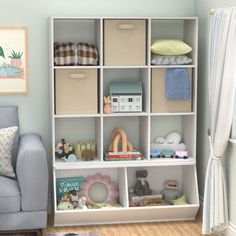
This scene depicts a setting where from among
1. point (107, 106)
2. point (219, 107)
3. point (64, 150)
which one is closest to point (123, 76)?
point (107, 106)

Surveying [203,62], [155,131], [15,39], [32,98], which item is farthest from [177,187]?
[15,39]

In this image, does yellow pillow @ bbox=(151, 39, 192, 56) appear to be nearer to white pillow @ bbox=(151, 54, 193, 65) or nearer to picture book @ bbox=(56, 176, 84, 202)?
white pillow @ bbox=(151, 54, 193, 65)

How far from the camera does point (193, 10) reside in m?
4.86

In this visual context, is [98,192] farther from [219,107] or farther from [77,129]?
[219,107]

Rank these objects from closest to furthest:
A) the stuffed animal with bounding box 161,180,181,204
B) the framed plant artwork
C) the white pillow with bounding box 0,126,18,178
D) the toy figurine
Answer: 1. the white pillow with bounding box 0,126,18,178
2. the framed plant artwork
3. the toy figurine
4. the stuffed animal with bounding box 161,180,181,204

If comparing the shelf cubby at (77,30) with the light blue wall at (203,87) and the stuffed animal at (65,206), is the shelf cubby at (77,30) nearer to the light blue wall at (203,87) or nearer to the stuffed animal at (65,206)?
the light blue wall at (203,87)

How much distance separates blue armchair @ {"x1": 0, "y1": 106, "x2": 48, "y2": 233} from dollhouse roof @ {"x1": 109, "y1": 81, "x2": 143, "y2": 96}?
2.75ft

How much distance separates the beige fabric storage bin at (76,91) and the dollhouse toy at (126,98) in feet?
0.55

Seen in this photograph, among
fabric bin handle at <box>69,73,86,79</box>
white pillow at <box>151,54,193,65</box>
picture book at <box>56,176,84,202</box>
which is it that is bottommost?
picture book at <box>56,176,84,202</box>

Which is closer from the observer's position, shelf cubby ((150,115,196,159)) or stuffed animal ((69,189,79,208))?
stuffed animal ((69,189,79,208))

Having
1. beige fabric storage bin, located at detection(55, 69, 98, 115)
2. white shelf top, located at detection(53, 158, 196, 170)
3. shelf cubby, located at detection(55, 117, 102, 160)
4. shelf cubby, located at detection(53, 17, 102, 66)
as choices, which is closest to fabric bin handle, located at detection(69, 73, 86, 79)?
beige fabric storage bin, located at detection(55, 69, 98, 115)

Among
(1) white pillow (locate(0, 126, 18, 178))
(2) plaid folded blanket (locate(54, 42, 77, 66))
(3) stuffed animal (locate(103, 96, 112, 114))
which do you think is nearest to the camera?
(1) white pillow (locate(0, 126, 18, 178))

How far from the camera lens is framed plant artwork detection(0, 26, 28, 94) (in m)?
4.61

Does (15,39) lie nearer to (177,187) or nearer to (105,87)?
(105,87)
